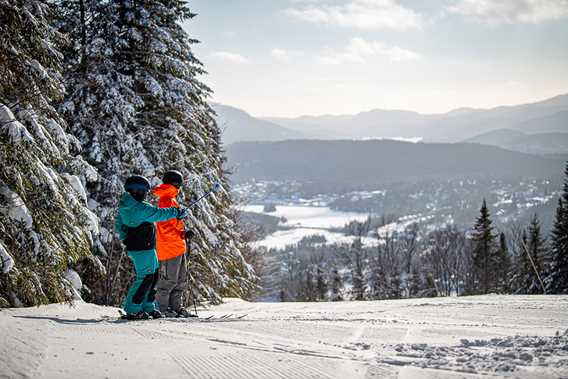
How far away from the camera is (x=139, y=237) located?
574cm

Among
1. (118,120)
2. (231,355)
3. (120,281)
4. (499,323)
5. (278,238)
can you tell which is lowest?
(278,238)

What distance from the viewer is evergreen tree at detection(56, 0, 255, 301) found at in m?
10.9

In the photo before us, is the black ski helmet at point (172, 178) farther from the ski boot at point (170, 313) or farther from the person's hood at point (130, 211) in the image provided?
the ski boot at point (170, 313)

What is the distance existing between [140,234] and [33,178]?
8.49ft

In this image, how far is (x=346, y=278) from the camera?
63.4 metres

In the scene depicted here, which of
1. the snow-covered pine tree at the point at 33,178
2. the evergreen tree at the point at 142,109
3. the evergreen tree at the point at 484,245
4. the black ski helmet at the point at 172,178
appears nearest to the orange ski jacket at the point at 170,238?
the black ski helmet at the point at 172,178

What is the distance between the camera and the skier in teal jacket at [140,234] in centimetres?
561

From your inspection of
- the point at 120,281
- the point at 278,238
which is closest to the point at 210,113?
the point at 120,281

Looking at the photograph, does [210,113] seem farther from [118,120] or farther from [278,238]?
[278,238]

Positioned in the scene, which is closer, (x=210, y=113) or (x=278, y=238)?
(x=210, y=113)

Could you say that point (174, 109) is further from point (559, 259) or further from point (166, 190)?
point (559, 259)

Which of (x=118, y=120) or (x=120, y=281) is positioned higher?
(x=118, y=120)

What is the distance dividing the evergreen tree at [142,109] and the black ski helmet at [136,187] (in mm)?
5045

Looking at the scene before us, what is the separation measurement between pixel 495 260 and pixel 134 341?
147 feet
